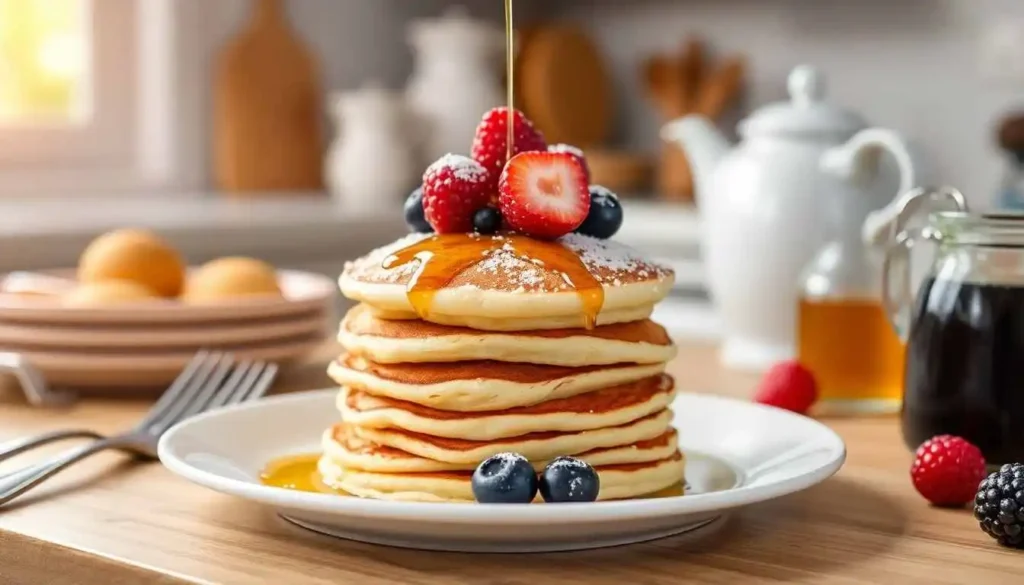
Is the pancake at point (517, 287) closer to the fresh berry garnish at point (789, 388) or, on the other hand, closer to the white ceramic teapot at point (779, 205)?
the fresh berry garnish at point (789, 388)

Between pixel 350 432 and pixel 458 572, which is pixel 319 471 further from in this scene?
pixel 458 572

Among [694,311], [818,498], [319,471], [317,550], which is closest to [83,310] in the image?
[319,471]

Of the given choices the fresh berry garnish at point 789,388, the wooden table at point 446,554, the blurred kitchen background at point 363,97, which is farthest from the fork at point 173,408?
the blurred kitchen background at point 363,97

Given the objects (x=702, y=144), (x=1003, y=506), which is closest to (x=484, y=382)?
(x=1003, y=506)

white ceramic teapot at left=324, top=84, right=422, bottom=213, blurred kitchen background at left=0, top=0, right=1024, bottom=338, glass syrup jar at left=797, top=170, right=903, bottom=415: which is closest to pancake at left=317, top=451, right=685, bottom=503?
glass syrup jar at left=797, top=170, right=903, bottom=415

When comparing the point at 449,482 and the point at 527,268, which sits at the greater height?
the point at 527,268

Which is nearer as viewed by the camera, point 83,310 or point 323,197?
point 83,310

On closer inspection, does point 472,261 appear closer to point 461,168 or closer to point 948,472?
point 461,168
